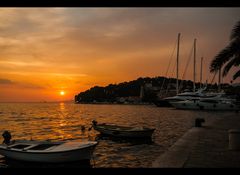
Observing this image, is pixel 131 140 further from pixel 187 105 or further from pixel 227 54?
pixel 187 105

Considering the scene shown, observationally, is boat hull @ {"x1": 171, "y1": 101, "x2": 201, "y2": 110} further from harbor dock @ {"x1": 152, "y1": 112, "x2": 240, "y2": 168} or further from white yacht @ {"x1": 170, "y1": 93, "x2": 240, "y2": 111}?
harbor dock @ {"x1": 152, "y1": 112, "x2": 240, "y2": 168}

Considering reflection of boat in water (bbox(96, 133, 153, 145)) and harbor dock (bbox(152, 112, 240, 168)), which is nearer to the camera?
harbor dock (bbox(152, 112, 240, 168))

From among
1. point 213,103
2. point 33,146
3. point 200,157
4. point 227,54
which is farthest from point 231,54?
point 213,103

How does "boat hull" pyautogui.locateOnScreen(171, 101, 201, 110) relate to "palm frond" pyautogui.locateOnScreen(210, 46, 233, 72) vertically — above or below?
below

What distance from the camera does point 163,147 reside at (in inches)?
908

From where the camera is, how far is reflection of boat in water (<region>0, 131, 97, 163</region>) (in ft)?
53.2

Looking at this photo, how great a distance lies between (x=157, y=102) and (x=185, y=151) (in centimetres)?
8971

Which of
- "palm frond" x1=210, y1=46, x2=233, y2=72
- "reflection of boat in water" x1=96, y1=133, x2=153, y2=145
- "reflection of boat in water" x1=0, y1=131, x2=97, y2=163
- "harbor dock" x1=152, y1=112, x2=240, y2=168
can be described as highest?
"palm frond" x1=210, y1=46, x2=233, y2=72

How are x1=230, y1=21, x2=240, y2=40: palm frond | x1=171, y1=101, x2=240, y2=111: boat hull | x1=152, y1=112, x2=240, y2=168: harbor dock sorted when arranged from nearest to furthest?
x1=152, y1=112, x2=240, y2=168: harbor dock → x1=230, y1=21, x2=240, y2=40: palm frond → x1=171, y1=101, x2=240, y2=111: boat hull

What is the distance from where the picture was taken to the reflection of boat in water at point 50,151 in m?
16.2

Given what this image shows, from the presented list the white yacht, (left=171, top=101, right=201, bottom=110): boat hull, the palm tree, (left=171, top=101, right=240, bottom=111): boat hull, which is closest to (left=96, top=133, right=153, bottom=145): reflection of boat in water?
the palm tree
